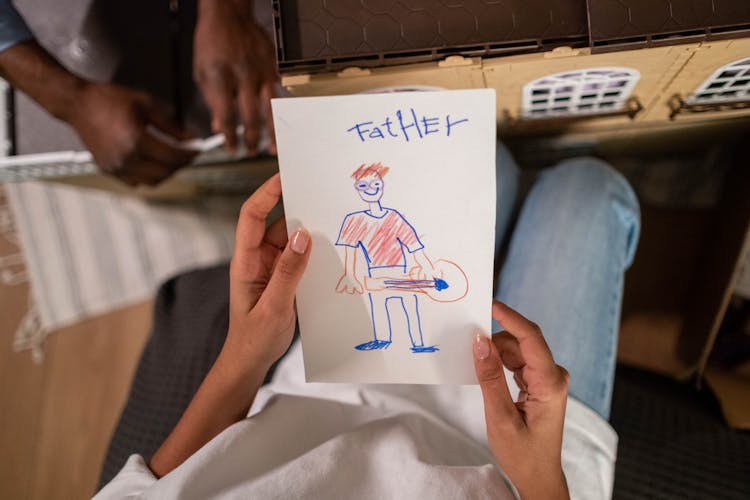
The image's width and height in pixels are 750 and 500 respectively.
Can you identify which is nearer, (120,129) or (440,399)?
(440,399)

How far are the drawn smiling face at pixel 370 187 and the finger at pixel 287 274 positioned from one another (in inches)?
2.4

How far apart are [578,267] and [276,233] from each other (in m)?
0.36

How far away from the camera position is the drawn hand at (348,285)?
1.57 ft

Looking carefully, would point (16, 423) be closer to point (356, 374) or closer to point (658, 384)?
point (356, 374)

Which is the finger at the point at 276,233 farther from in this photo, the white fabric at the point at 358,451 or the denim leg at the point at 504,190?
the denim leg at the point at 504,190

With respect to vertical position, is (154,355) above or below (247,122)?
below

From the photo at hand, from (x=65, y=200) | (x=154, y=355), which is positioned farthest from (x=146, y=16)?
(x=65, y=200)

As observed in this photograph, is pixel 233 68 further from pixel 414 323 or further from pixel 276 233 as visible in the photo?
pixel 414 323

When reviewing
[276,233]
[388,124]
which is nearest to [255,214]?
[276,233]

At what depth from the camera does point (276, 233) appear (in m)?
0.49

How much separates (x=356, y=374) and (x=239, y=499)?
0.50 ft

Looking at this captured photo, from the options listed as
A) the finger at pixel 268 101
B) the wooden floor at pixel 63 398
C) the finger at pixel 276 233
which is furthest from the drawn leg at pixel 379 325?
the wooden floor at pixel 63 398

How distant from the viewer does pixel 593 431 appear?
56cm

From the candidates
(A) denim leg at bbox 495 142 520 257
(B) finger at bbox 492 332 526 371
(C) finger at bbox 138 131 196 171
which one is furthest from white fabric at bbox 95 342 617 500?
(C) finger at bbox 138 131 196 171
